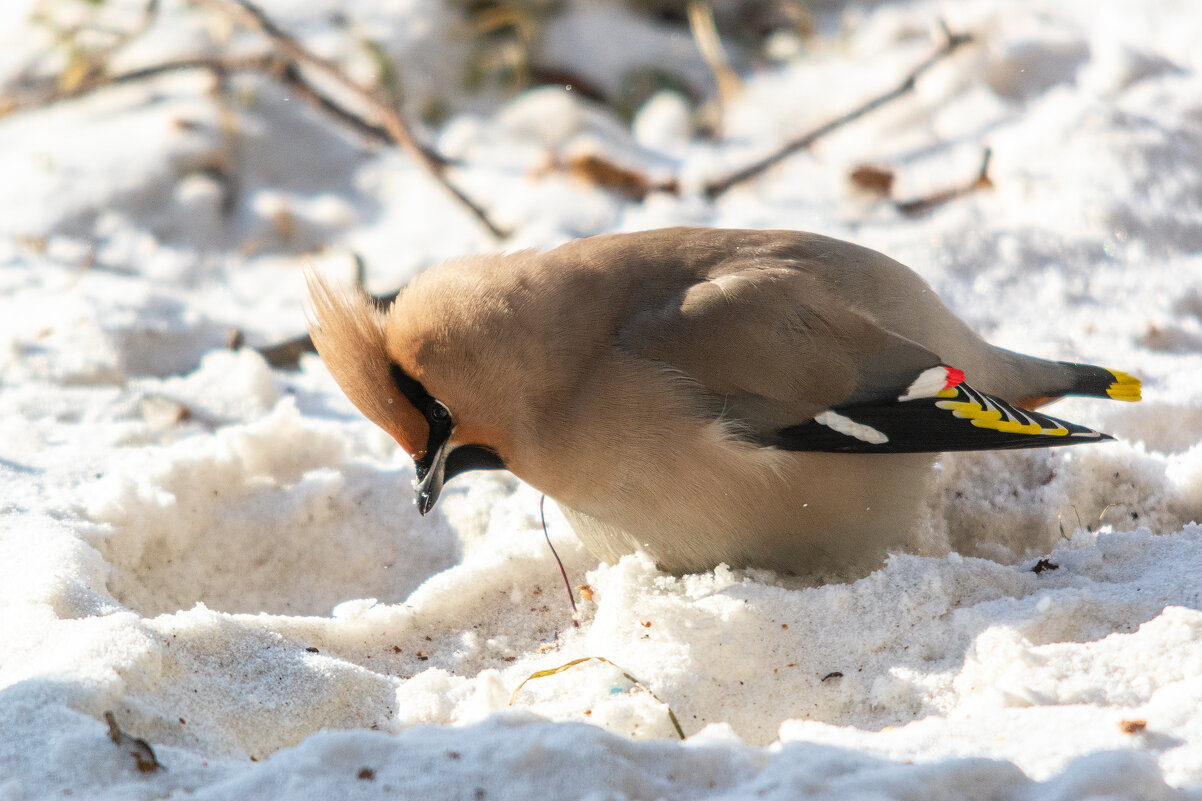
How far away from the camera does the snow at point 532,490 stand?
1697 millimetres

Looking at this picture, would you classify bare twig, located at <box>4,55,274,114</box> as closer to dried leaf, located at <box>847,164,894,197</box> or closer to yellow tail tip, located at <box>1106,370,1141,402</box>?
dried leaf, located at <box>847,164,894,197</box>

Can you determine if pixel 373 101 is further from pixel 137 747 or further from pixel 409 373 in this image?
pixel 137 747

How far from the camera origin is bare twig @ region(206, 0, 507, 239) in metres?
4.25

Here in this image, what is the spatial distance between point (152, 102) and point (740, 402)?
A: 3.41m

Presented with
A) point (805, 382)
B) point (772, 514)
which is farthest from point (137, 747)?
point (805, 382)

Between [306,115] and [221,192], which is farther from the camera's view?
[306,115]

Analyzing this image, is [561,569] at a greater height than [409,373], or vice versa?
[409,373]

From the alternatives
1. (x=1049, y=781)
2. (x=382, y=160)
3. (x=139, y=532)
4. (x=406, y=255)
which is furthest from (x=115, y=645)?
(x=382, y=160)

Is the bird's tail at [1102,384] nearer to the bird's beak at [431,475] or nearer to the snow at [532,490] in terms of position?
the snow at [532,490]

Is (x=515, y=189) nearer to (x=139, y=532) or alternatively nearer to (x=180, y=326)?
(x=180, y=326)

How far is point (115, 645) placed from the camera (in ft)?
6.36

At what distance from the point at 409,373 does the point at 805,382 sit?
811 mm

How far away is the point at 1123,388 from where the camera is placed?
2.77m

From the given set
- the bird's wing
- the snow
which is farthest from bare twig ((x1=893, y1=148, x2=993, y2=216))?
the bird's wing
